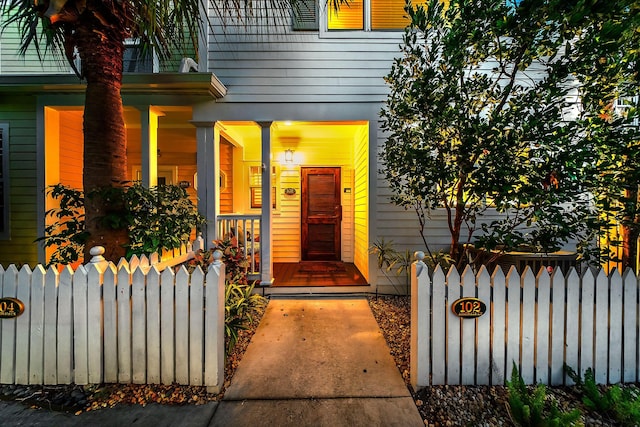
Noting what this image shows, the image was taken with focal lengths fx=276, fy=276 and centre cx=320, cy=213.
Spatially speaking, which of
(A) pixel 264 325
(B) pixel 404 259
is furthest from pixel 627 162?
(A) pixel 264 325

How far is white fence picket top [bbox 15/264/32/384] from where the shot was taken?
1.92m

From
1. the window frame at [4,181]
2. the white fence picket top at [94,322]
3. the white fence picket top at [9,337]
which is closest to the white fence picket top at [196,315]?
the white fence picket top at [94,322]

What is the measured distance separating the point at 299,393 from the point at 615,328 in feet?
7.56

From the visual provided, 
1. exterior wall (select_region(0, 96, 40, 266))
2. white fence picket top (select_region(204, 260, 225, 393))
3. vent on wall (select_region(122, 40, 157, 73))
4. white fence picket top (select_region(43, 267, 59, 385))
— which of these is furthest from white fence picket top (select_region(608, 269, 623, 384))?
exterior wall (select_region(0, 96, 40, 266))

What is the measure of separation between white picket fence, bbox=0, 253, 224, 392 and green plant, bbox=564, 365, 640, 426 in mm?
2451

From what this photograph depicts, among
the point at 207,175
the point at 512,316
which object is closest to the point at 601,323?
the point at 512,316

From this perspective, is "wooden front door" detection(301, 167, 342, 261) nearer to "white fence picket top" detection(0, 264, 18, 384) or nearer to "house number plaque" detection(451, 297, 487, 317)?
"house number plaque" detection(451, 297, 487, 317)

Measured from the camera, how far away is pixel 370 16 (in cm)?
415

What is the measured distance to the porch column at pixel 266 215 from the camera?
411 centimetres

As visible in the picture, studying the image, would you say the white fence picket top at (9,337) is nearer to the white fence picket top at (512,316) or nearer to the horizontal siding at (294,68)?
the horizontal siding at (294,68)

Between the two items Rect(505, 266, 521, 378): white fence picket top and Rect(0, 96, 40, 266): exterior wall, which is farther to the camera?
Rect(0, 96, 40, 266): exterior wall

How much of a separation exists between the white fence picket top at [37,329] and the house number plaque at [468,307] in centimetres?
287

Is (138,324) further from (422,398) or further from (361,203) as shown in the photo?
(361,203)

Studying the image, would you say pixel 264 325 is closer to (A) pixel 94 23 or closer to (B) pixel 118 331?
(B) pixel 118 331
